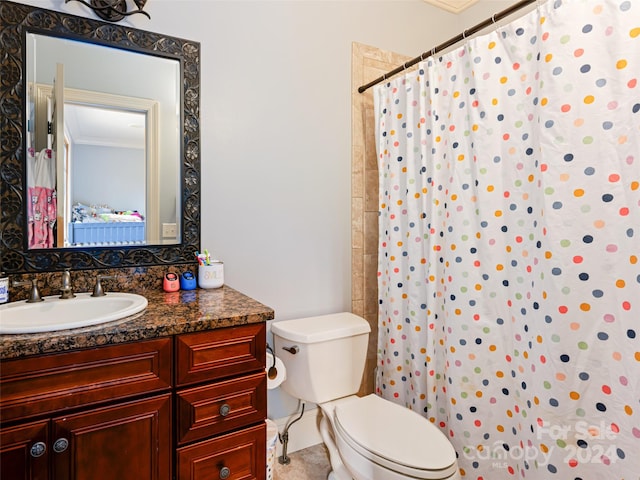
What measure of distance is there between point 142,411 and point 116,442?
0.10m

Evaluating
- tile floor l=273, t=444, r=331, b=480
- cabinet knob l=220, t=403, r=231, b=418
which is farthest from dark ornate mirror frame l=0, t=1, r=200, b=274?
tile floor l=273, t=444, r=331, b=480

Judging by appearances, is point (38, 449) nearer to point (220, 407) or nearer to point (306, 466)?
point (220, 407)

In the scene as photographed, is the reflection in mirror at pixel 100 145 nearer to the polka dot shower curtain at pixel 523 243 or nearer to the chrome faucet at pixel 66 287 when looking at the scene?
the chrome faucet at pixel 66 287

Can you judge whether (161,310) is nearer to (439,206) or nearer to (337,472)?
(337,472)

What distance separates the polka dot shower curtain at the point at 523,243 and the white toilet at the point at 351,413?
262 mm

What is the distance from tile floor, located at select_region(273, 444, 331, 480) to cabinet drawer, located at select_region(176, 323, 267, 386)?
862mm

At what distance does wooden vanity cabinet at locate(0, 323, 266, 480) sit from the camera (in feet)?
2.97

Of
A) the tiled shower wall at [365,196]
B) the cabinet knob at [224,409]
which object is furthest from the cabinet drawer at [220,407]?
the tiled shower wall at [365,196]

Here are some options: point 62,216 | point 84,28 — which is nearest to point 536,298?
point 62,216

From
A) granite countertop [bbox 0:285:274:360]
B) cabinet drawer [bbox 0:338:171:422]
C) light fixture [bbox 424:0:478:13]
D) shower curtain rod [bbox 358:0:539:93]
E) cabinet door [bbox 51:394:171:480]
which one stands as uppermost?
light fixture [bbox 424:0:478:13]

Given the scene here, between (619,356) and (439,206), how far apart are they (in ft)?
2.79

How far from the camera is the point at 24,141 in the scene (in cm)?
135

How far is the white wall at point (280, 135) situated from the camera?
Result: 65.6 inches

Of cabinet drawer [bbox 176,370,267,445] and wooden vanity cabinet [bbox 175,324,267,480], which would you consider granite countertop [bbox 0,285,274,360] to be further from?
cabinet drawer [bbox 176,370,267,445]
